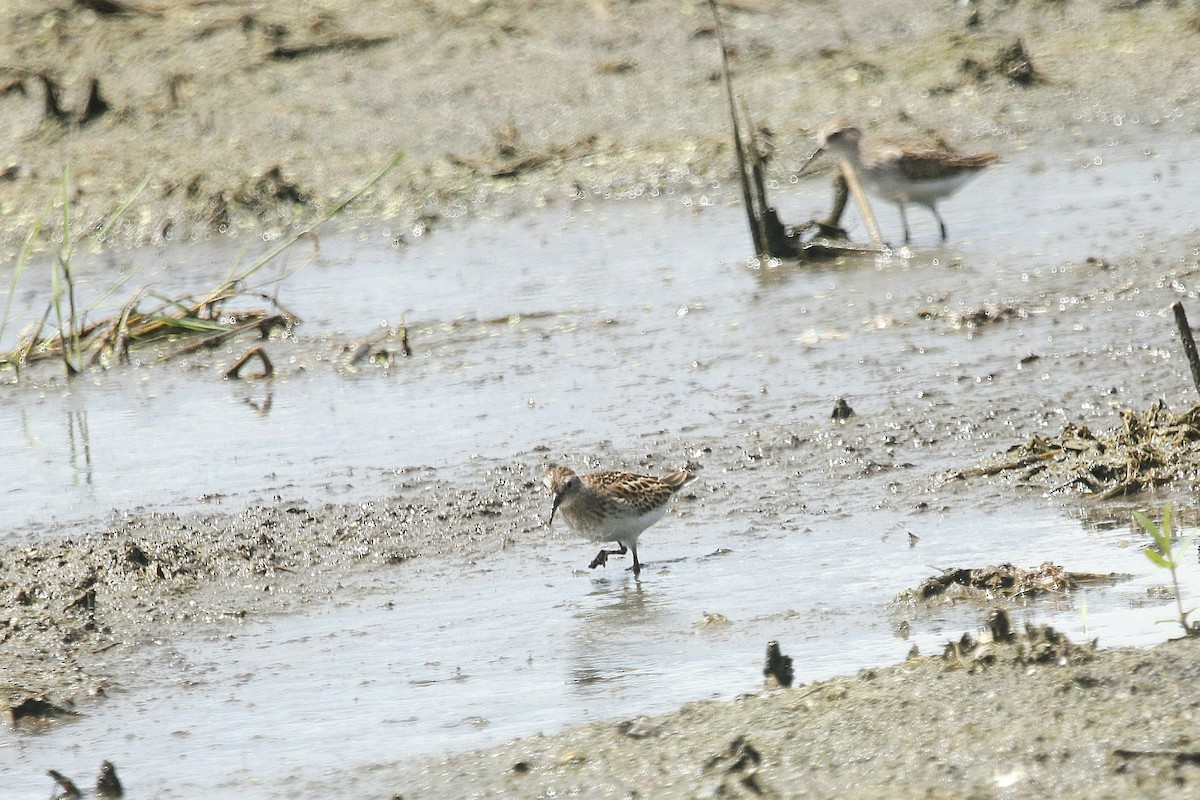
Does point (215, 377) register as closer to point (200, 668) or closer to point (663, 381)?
point (663, 381)

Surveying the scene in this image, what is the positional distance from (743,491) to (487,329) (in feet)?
12.3

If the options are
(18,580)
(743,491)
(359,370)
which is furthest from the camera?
(359,370)

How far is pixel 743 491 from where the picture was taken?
8.29 metres

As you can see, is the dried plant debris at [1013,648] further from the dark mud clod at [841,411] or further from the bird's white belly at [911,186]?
the bird's white belly at [911,186]

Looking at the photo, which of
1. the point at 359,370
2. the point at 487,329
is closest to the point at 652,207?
the point at 487,329

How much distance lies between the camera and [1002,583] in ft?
21.4

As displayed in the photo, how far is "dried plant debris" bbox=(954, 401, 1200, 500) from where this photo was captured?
7.68 metres

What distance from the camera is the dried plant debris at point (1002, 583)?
6.48 metres

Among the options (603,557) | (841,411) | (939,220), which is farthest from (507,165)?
(603,557)

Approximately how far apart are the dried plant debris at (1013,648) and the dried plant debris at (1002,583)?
92cm

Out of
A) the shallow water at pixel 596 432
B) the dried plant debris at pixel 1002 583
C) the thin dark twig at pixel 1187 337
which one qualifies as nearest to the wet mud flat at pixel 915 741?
the shallow water at pixel 596 432

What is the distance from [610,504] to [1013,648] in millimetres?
2293

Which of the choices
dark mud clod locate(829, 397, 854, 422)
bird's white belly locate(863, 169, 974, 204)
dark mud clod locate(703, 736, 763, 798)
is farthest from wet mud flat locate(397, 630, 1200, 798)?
bird's white belly locate(863, 169, 974, 204)

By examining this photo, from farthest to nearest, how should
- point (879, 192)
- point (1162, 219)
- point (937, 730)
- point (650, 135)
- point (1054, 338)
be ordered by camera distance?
point (650, 135)
point (879, 192)
point (1162, 219)
point (1054, 338)
point (937, 730)
